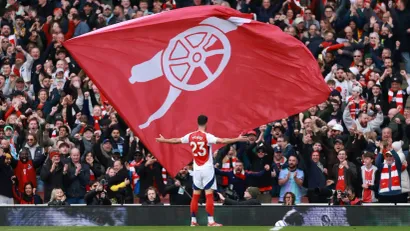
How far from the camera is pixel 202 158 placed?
856 inches

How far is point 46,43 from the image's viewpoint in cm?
3184

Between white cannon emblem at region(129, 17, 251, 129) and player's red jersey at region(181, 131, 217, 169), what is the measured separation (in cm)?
137

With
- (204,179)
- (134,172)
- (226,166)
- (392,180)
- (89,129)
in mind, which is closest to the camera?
(204,179)

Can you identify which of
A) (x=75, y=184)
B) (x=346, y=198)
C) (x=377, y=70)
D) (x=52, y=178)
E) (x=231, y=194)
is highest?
(x=377, y=70)

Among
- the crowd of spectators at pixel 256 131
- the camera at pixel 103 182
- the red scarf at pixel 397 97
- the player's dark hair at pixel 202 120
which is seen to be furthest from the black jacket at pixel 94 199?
the red scarf at pixel 397 97

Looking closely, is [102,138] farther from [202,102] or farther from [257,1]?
[257,1]

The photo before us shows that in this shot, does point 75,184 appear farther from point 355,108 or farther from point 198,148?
point 355,108

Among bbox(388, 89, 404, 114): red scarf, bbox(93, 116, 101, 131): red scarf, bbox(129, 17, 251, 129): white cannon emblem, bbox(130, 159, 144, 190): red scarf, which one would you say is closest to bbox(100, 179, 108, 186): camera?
bbox(130, 159, 144, 190): red scarf

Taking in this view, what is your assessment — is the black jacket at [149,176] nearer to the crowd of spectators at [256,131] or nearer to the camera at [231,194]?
the crowd of spectators at [256,131]

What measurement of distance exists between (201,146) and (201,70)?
6.20 feet

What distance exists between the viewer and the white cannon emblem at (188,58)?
75.2 feet

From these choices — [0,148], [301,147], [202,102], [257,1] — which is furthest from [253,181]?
[257,1]

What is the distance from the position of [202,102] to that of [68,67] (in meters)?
7.89

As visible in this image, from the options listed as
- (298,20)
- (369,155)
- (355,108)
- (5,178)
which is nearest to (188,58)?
(369,155)
